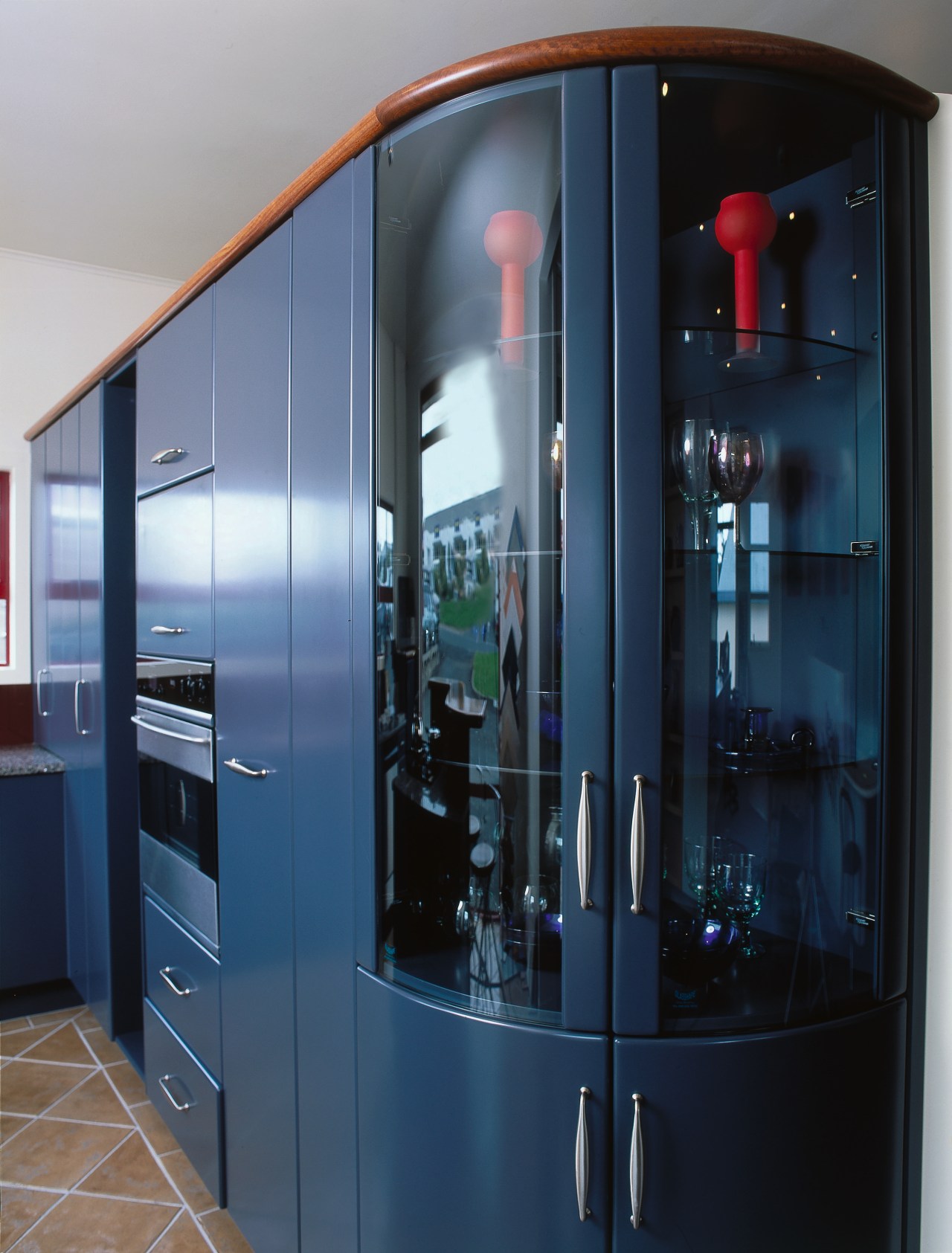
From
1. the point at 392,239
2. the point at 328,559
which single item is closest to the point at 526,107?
the point at 392,239

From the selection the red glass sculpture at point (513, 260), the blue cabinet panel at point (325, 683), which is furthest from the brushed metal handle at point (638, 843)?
the red glass sculpture at point (513, 260)

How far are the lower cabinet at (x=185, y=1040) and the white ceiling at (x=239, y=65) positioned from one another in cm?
218

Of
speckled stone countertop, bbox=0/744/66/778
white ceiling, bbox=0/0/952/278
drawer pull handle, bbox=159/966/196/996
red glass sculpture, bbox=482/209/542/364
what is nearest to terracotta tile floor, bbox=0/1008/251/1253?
drawer pull handle, bbox=159/966/196/996

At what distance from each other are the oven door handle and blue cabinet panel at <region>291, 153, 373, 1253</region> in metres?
0.46

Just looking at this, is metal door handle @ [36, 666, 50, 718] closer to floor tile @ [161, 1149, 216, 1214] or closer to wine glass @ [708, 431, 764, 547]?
floor tile @ [161, 1149, 216, 1214]

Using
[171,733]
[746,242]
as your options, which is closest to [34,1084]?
[171,733]

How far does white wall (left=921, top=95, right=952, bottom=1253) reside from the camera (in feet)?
4.05

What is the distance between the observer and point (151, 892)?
2273mm

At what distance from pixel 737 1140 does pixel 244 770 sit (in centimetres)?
107

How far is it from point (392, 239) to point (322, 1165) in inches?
60.5

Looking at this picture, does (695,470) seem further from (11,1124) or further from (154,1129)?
(11,1124)

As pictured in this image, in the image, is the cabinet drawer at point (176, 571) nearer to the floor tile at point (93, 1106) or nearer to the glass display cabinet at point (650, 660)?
the glass display cabinet at point (650, 660)

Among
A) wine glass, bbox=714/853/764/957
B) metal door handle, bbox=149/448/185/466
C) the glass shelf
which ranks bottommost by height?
wine glass, bbox=714/853/764/957

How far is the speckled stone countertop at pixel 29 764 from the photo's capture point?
304cm
